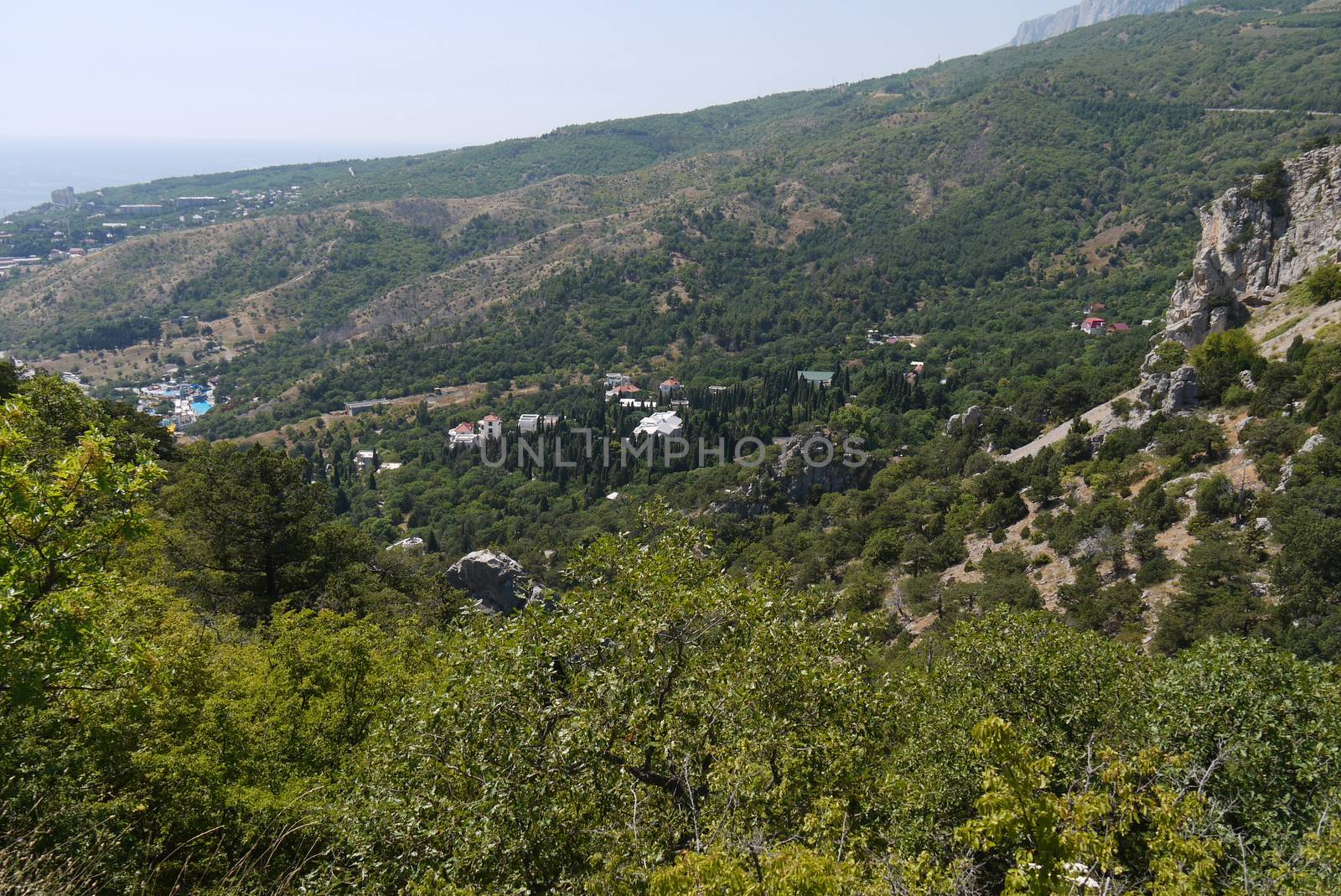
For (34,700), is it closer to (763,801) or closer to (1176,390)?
(763,801)

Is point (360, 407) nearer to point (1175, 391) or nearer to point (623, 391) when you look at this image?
point (623, 391)

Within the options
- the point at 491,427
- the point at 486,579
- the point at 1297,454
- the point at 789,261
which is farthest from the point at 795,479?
the point at 789,261

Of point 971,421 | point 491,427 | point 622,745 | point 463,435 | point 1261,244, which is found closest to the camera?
point 622,745

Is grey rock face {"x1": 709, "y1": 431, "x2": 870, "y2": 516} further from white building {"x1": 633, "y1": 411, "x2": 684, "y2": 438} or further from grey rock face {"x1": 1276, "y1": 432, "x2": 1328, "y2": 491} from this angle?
grey rock face {"x1": 1276, "y1": 432, "x2": 1328, "y2": 491}

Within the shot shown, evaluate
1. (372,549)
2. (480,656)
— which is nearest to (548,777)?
(480,656)

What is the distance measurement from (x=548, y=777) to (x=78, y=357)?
169281mm

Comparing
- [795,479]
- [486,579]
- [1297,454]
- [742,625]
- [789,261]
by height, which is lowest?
[795,479]

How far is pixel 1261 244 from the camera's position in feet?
159

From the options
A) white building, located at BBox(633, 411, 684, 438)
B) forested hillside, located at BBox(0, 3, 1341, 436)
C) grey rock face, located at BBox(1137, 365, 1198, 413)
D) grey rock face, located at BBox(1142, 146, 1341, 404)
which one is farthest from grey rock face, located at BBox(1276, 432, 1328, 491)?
white building, located at BBox(633, 411, 684, 438)

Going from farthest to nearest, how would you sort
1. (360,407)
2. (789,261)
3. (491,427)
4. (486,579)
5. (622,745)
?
1. (789,261)
2. (360,407)
3. (491,427)
4. (486,579)
5. (622,745)

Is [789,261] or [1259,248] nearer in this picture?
[1259,248]

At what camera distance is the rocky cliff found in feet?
150

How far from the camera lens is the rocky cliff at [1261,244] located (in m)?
45.6

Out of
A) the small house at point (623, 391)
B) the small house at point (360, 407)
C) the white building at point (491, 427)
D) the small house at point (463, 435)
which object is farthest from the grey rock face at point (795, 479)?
the small house at point (360, 407)
